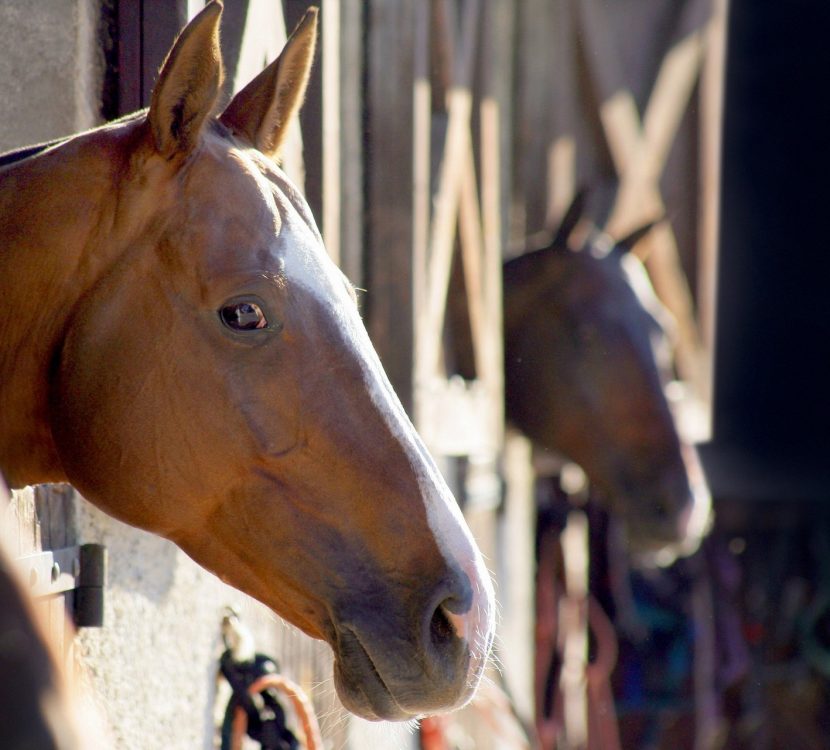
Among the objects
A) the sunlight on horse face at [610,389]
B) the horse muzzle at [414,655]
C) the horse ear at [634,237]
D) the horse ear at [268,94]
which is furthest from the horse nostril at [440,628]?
the horse ear at [634,237]

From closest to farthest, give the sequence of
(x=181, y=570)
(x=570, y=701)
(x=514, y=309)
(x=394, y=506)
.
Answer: (x=394, y=506), (x=181, y=570), (x=514, y=309), (x=570, y=701)

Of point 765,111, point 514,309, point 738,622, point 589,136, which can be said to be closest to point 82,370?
point 514,309

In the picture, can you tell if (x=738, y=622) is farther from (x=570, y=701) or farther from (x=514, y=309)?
(x=514, y=309)

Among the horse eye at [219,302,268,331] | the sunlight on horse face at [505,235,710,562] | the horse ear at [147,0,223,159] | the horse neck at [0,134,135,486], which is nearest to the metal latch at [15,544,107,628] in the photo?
the horse neck at [0,134,135,486]

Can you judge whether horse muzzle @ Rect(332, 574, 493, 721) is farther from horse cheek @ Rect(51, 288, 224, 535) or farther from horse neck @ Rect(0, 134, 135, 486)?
horse neck @ Rect(0, 134, 135, 486)

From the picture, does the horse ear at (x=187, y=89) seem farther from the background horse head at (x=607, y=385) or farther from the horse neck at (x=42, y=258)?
the background horse head at (x=607, y=385)

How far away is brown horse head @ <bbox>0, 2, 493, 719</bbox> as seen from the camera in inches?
49.3

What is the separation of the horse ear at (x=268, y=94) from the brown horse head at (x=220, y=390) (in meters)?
0.18

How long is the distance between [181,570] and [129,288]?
0.78 meters

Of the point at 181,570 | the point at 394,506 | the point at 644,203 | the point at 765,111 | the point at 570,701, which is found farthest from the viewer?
the point at 765,111

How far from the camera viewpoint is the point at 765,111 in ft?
23.9

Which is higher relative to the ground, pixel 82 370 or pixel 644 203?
pixel 644 203

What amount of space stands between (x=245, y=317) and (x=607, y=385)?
256cm

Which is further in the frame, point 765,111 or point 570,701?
point 765,111
